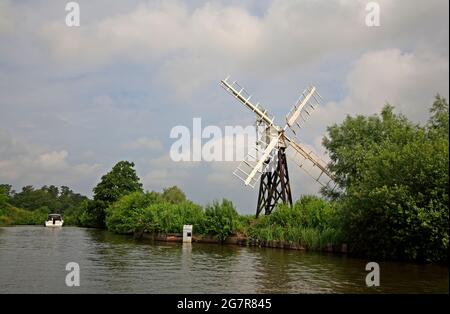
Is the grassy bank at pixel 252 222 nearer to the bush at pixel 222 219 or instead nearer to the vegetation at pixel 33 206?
the bush at pixel 222 219

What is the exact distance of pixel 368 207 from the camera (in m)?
25.9

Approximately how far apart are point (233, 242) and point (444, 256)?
18529mm

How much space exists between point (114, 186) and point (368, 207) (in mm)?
A: 59358

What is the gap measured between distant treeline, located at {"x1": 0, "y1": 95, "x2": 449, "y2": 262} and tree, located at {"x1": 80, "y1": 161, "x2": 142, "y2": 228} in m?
19.9

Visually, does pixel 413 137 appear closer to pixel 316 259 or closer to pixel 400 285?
pixel 316 259

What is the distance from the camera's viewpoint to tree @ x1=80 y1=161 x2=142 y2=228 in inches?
3029

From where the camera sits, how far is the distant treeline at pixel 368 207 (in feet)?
75.9

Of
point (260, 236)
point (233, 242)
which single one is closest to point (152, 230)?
point (233, 242)

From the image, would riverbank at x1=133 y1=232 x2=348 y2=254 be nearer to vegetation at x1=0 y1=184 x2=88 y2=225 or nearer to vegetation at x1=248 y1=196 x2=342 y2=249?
vegetation at x1=248 y1=196 x2=342 y2=249

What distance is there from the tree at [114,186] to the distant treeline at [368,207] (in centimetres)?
1992

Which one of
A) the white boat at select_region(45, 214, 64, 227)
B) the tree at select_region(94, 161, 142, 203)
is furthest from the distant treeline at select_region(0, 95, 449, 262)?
the white boat at select_region(45, 214, 64, 227)

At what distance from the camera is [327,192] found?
138ft

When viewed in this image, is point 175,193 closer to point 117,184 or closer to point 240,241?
point 117,184

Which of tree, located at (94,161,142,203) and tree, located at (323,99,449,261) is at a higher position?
tree, located at (94,161,142,203)
